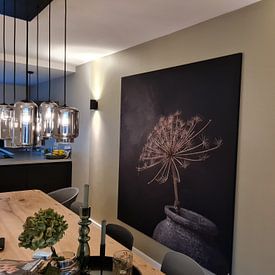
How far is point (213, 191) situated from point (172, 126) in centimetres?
76

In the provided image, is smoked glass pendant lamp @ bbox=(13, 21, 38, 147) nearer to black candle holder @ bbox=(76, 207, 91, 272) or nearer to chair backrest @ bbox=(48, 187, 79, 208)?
black candle holder @ bbox=(76, 207, 91, 272)

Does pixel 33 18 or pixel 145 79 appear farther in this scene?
pixel 145 79

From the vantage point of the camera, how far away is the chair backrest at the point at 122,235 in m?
2.02

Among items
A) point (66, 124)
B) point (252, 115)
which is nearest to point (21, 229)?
point (66, 124)

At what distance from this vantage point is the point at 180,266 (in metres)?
1.58

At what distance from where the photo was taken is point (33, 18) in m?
2.42

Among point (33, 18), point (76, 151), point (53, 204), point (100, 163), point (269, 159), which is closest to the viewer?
point (269, 159)

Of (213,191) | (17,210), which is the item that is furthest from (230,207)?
(17,210)

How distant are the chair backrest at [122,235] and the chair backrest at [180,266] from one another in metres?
0.40

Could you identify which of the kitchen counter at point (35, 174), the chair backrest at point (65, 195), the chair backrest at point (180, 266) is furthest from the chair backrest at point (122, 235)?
the kitchen counter at point (35, 174)

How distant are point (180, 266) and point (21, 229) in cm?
116

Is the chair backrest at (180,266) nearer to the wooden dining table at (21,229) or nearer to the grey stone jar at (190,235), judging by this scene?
the wooden dining table at (21,229)

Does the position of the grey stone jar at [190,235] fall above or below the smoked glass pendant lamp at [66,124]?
below

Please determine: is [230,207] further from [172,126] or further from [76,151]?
[76,151]
